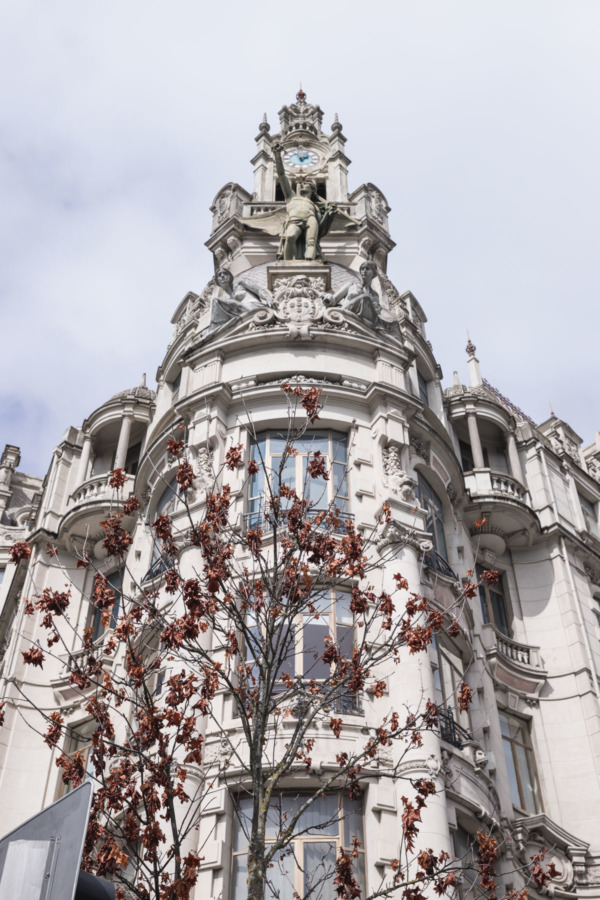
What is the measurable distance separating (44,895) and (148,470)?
2229 centimetres

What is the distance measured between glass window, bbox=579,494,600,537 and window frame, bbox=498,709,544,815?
9474mm

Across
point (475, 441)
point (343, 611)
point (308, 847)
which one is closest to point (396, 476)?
point (343, 611)

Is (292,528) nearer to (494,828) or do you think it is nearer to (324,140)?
(494,828)

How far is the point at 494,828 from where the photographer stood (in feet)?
63.7

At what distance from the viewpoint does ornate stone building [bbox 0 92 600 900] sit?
20094mm

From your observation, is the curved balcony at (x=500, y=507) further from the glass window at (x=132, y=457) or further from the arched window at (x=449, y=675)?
the glass window at (x=132, y=457)

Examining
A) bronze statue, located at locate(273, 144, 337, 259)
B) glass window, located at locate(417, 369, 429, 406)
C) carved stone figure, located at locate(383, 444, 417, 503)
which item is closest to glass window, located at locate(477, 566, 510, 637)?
glass window, located at locate(417, 369, 429, 406)

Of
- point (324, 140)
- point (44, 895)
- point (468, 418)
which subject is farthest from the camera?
point (324, 140)

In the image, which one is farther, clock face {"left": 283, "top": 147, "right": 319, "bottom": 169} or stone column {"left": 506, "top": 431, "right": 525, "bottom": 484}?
clock face {"left": 283, "top": 147, "right": 319, "bottom": 169}

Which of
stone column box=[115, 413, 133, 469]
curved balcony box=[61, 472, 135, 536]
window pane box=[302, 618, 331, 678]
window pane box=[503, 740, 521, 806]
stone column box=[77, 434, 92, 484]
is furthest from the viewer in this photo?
stone column box=[77, 434, 92, 484]

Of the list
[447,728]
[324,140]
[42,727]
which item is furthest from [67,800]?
[324,140]

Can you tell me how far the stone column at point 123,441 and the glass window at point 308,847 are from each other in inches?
634

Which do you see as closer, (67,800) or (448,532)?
(67,800)

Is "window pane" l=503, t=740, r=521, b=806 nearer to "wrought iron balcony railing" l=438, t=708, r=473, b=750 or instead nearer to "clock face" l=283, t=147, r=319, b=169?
"wrought iron balcony railing" l=438, t=708, r=473, b=750
